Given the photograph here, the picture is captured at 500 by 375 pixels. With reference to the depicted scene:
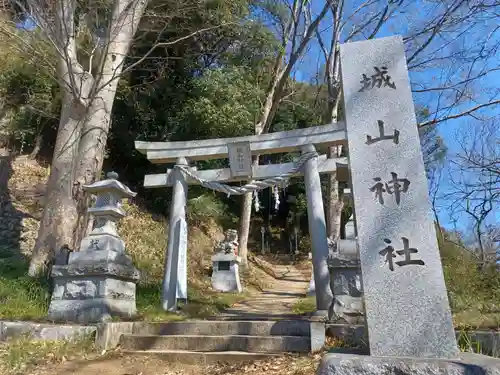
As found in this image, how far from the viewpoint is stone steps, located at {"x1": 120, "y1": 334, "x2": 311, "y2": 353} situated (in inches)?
174

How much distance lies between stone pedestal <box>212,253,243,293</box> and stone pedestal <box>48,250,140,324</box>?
241 inches

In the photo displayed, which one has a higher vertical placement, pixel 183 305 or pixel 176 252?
pixel 176 252

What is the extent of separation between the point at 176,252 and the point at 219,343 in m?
3.26

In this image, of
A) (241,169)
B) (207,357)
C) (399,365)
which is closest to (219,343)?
(207,357)

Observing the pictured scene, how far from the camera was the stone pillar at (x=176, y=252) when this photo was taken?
727 cm

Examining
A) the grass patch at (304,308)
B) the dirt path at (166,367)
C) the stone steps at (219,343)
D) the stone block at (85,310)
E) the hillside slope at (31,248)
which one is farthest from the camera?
the grass patch at (304,308)

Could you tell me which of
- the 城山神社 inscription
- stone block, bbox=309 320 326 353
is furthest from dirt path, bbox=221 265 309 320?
the 城山神社 inscription

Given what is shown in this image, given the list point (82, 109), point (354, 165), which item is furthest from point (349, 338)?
point (82, 109)

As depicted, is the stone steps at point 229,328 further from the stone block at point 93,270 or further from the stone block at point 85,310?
the stone block at point 93,270

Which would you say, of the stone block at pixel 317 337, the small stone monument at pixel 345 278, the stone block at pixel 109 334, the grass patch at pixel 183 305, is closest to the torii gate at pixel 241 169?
the grass patch at pixel 183 305

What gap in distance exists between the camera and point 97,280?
5.52 metres

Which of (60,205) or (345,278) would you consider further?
(60,205)

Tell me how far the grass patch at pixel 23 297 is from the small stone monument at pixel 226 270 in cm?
579

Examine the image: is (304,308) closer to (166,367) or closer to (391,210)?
(166,367)
